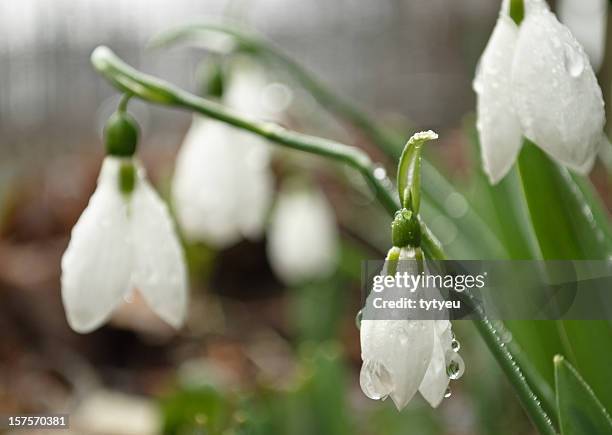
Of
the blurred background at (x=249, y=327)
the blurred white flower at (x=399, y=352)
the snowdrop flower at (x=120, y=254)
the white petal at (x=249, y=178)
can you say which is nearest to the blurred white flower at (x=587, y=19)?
the blurred background at (x=249, y=327)

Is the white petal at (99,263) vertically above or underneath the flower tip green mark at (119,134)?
underneath

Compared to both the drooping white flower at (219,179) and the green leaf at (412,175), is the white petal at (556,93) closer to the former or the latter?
the green leaf at (412,175)

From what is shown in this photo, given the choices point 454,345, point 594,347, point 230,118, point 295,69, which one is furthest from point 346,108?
point 454,345

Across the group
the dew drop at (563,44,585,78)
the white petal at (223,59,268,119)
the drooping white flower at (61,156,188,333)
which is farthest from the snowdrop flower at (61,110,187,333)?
the white petal at (223,59,268,119)

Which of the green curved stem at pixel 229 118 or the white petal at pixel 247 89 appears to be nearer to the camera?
the green curved stem at pixel 229 118

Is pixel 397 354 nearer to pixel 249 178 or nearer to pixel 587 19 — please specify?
pixel 249 178

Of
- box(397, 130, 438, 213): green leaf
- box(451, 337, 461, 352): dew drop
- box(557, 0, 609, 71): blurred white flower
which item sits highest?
box(557, 0, 609, 71): blurred white flower

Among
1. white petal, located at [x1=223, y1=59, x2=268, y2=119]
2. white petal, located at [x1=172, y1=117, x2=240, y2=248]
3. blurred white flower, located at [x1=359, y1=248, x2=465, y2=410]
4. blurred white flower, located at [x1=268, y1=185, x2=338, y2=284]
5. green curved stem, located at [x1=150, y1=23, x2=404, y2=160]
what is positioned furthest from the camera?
blurred white flower, located at [x1=268, y1=185, x2=338, y2=284]

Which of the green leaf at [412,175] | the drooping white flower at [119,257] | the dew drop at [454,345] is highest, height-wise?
the green leaf at [412,175]

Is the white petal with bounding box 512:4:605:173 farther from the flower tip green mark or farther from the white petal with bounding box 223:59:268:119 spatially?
the white petal with bounding box 223:59:268:119
